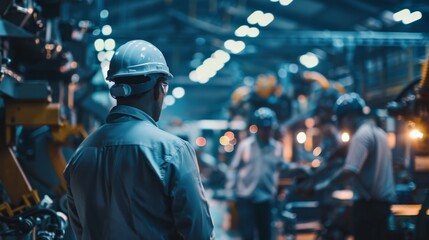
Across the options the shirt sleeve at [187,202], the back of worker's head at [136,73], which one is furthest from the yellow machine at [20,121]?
the shirt sleeve at [187,202]

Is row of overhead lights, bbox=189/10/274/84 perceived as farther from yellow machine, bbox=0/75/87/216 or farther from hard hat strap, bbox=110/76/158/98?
hard hat strap, bbox=110/76/158/98

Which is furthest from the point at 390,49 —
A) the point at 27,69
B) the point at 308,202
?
the point at 27,69

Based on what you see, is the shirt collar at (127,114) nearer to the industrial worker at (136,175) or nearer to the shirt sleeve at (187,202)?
the industrial worker at (136,175)

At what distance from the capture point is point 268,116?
698cm

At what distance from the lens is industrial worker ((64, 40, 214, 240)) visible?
2.45 metres

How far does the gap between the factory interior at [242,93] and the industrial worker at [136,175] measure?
0.68 feet

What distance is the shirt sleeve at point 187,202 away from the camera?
242 centimetres

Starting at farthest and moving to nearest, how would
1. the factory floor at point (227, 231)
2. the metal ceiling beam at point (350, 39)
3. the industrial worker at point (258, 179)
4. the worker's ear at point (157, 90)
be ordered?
the metal ceiling beam at point (350, 39) < the factory floor at point (227, 231) < the industrial worker at point (258, 179) < the worker's ear at point (157, 90)

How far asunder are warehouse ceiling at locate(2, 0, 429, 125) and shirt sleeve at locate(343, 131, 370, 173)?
10.6ft

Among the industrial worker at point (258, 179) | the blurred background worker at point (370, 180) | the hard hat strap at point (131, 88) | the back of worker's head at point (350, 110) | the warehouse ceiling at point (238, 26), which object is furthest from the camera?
the warehouse ceiling at point (238, 26)

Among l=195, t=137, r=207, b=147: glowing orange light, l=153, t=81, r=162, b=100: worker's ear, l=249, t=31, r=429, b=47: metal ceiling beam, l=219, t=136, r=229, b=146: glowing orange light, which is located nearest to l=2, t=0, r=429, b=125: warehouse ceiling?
l=249, t=31, r=429, b=47: metal ceiling beam

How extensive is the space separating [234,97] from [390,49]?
151 inches

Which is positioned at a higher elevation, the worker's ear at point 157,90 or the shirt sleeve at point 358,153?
the worker's ear at point 157,90

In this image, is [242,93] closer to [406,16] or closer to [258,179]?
[406,16]
